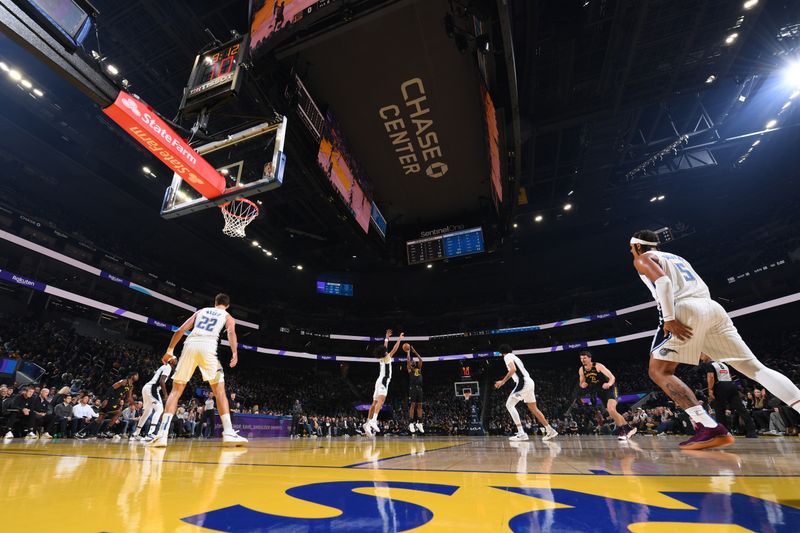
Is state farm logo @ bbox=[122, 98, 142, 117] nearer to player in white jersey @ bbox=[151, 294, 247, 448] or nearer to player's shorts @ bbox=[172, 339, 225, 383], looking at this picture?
player in white jersey @ bbox=[151, 294, 247, 448]

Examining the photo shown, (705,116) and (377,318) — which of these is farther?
(377,318)

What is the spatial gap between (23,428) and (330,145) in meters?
9.99

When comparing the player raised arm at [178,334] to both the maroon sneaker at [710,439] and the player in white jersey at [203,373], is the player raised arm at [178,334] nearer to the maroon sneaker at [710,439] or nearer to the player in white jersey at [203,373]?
the player in white jersey at [203,373]

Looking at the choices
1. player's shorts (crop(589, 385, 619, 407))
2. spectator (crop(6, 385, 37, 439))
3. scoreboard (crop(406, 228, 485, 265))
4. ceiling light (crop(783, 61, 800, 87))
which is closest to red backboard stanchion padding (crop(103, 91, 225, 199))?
scoreboard (crop(406, 228, 485, 265))

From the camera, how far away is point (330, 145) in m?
8.38

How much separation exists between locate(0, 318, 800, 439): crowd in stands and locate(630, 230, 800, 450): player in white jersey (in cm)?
565

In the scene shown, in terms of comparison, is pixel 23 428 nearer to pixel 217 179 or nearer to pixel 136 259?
pixel 217 179

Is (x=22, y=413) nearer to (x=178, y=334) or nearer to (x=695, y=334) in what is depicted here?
(x=178, y=334)

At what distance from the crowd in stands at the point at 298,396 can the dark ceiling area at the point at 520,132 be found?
5877 mm

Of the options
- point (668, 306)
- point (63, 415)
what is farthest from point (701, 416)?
point (63, 415)

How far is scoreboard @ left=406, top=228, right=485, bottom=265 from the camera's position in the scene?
11.4m

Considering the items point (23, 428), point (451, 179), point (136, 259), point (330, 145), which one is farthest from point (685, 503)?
point (136, 259)

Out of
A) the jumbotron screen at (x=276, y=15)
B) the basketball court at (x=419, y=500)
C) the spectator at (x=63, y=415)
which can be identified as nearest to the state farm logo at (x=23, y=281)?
the spectator at (x=63, y=415)

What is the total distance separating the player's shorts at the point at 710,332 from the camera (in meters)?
2.96
